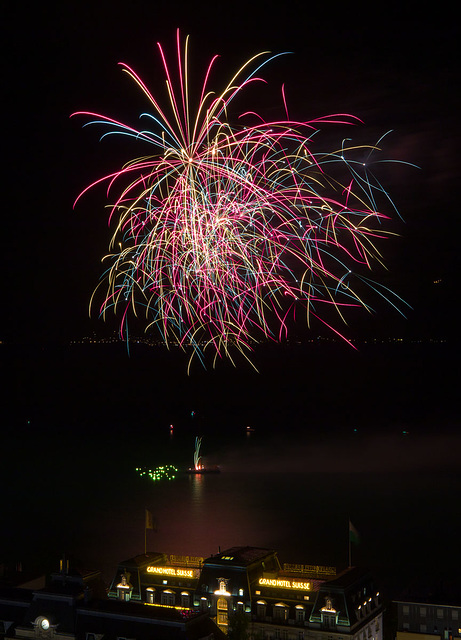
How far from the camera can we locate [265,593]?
118 ft

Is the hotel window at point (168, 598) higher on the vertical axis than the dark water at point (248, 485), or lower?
lower

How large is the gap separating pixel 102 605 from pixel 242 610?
33.7ft

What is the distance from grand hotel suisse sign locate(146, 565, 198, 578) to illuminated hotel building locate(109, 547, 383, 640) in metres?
0.05

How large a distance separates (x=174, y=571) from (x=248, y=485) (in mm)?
48516

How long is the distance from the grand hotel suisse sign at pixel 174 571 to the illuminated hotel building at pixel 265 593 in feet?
0.16

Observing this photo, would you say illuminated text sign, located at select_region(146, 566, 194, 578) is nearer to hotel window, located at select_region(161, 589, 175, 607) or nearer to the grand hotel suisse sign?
the grand hotel suisse sign

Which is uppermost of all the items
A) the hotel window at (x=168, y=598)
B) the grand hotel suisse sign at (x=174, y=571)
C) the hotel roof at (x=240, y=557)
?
the hotel roof at (x=240, y=557)

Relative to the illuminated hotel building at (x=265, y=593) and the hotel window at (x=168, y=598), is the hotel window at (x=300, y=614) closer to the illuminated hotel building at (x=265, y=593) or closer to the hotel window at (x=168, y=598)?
the illuminated hotel building at (x=265, y=593)

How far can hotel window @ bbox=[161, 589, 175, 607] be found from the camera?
37562 millimetres

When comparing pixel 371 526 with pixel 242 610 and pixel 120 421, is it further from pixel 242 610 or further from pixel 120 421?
pixel 120 421

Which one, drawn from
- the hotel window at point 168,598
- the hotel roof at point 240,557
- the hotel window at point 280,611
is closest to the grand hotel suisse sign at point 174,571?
the hotel window at point 168,598

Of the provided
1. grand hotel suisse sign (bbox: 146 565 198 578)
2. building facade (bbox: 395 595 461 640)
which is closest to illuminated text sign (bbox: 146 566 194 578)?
grand hotel suisse sign (bbox: 146 565 198 578)

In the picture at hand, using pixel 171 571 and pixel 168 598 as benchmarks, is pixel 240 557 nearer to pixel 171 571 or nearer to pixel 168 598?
pixel 171 571

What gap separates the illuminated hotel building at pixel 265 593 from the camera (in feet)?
114
